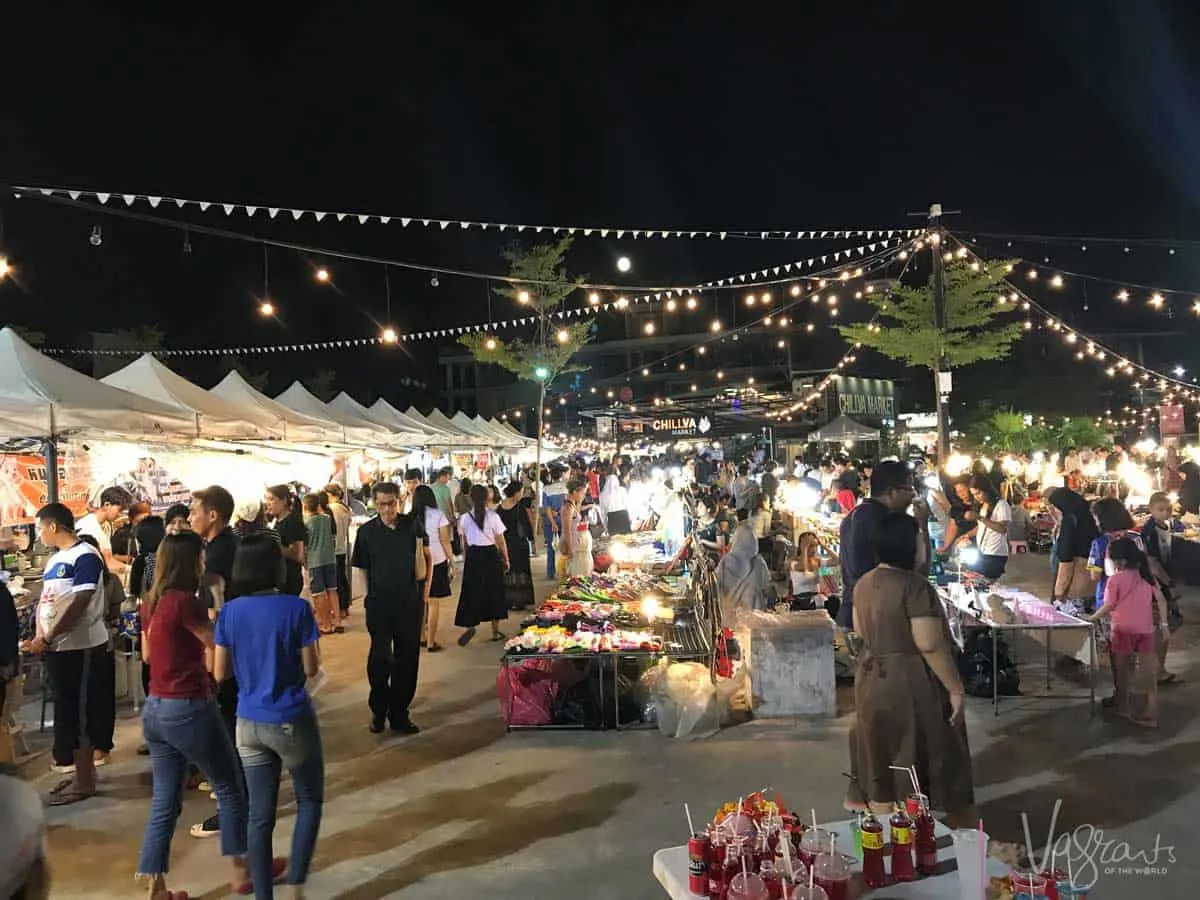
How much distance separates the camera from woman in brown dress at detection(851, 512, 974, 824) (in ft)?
11.0

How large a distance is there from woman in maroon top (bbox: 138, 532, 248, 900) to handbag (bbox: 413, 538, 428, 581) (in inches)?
99.0

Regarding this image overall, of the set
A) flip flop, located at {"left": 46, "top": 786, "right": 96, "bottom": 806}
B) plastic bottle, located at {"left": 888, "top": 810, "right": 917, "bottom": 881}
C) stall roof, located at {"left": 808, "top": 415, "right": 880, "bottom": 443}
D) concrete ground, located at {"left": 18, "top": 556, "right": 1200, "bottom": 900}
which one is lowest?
concrete ground, located at {"left": 18, "top": 556, "right": 1200, "bottom": 900}

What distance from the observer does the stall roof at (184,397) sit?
36.3ft

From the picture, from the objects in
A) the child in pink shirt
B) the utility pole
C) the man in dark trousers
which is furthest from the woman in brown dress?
the utility pole

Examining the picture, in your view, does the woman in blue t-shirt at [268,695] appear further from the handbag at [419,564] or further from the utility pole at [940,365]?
the utility pole at [940,365]

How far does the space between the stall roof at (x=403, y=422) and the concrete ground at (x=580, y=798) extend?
1339 cm

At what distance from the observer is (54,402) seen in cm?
807

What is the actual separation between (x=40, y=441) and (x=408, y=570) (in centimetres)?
502

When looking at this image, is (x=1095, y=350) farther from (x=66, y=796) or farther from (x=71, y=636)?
(x=66, y=796)

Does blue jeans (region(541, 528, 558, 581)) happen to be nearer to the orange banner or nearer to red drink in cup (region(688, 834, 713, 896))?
the orange banner

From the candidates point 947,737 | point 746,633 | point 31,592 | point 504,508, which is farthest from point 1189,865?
point 31,592

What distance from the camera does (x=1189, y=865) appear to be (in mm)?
3863

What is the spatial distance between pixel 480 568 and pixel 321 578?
2.12 m

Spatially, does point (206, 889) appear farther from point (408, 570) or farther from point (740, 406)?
point (740, 406)
